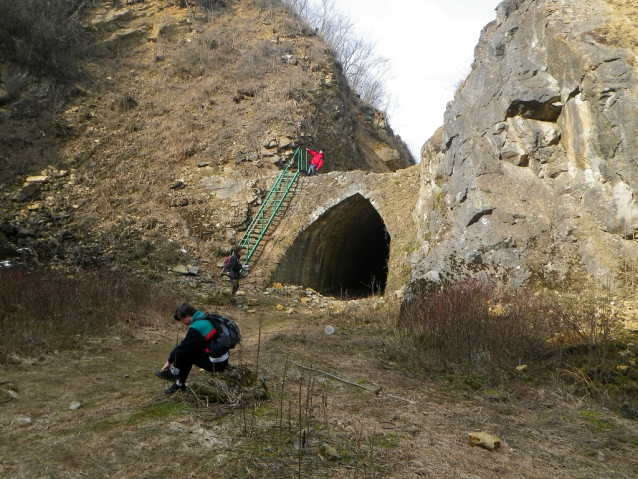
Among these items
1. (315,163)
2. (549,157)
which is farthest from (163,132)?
(549,157)

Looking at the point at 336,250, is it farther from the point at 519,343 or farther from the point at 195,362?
the point at 195,362

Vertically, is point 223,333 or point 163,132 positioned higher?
point 163,132

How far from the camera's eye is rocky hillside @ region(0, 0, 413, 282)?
17.1 metres

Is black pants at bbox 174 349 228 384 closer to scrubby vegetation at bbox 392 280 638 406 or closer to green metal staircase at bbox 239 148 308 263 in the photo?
scrubby vegetation at bbox 392 280 638 406

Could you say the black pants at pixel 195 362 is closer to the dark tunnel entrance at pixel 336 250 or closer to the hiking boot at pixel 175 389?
the hiking boot at pixel 175 389

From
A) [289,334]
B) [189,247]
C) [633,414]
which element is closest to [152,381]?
[289,334]

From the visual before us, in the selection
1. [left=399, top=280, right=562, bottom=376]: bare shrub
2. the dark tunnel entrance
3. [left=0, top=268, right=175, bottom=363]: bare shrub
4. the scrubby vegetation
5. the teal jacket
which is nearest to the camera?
the teal jacket

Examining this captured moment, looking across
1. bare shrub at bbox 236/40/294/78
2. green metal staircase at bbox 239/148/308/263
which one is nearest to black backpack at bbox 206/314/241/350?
green metal staircase at bbox 239/148/308/263

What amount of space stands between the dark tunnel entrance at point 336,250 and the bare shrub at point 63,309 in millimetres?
7309

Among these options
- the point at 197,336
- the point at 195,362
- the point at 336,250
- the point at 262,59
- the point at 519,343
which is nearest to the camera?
the point at 197,336

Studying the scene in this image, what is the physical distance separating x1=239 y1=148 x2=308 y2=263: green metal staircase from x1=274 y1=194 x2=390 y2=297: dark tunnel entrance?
42.8 inches

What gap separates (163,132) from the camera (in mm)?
21328

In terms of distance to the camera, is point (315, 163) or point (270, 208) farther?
point (315, 163)

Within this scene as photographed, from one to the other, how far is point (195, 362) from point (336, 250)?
50.0 feet
